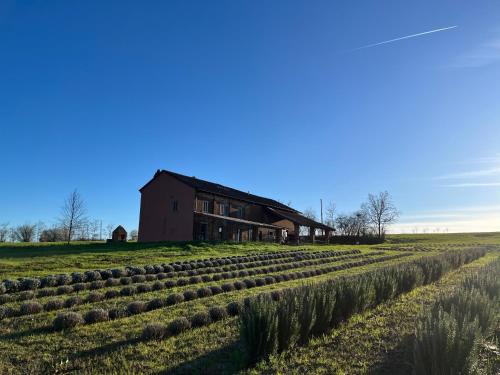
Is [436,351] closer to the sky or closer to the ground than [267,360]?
closer to the sky

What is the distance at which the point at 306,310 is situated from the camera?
22.3 feet

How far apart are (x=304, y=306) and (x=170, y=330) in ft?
8.42

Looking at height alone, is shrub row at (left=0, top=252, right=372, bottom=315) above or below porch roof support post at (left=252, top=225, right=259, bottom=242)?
below

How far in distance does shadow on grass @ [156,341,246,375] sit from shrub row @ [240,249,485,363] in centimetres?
25

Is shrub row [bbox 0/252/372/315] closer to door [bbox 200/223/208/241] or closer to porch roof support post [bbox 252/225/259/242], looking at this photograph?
door [bbox 200/223/208/241]

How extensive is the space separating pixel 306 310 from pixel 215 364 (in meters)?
1.86

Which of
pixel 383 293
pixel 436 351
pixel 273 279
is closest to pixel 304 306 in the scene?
pixel 436 351

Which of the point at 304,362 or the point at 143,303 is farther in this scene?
the point at 143,303

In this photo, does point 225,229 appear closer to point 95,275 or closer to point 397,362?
point 95,275

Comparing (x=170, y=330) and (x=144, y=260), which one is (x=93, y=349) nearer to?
(x=170, y=330)

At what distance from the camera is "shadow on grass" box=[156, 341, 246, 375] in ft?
18.0

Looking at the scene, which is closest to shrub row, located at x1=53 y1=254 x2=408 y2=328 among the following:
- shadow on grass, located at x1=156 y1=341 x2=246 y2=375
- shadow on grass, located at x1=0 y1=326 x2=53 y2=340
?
shadow on grass, located at x1=0 y1=326 x2=53 y2=340

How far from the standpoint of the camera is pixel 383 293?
10273 mm

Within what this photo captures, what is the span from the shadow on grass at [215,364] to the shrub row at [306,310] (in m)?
0.25
